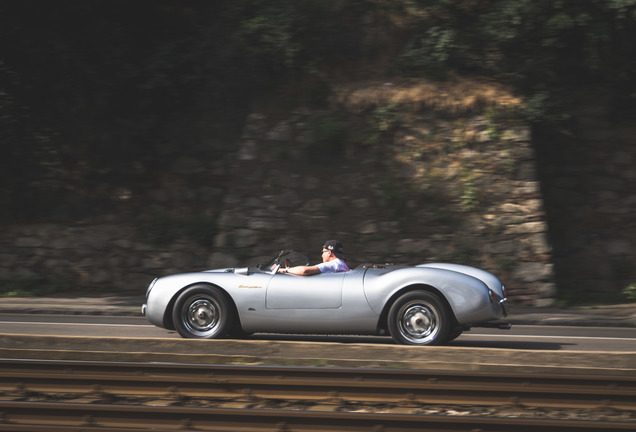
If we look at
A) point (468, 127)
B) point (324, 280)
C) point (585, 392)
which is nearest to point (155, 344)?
point (324, 280)

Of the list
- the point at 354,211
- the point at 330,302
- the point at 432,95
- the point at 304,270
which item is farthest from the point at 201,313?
the point at 432,95

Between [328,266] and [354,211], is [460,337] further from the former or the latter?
[354,211]

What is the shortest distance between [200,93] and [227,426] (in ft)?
50.1

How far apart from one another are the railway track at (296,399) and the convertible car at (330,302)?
3.50 ft

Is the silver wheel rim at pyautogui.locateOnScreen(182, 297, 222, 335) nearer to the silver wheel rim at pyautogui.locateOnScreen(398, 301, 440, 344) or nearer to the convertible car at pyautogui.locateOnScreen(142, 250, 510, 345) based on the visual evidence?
the convertible car at pyautogui.locateOnScreen(142, 250, 510, 345)

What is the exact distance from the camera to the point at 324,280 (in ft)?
26.8

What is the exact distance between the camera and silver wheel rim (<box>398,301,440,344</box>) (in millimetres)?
7918

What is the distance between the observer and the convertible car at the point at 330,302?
7.86 m

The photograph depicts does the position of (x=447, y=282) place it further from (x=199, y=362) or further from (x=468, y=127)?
(x=468, y=127)

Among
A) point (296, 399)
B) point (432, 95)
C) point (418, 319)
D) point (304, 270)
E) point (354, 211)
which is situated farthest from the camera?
point (432, 95)

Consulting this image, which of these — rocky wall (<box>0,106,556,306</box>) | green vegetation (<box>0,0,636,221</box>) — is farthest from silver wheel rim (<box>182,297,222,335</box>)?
green vegetation (<box>0,0,636,221</box>)

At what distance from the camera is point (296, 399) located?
251 inches

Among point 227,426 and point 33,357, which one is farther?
point 33,357

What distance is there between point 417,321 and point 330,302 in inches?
37.7
